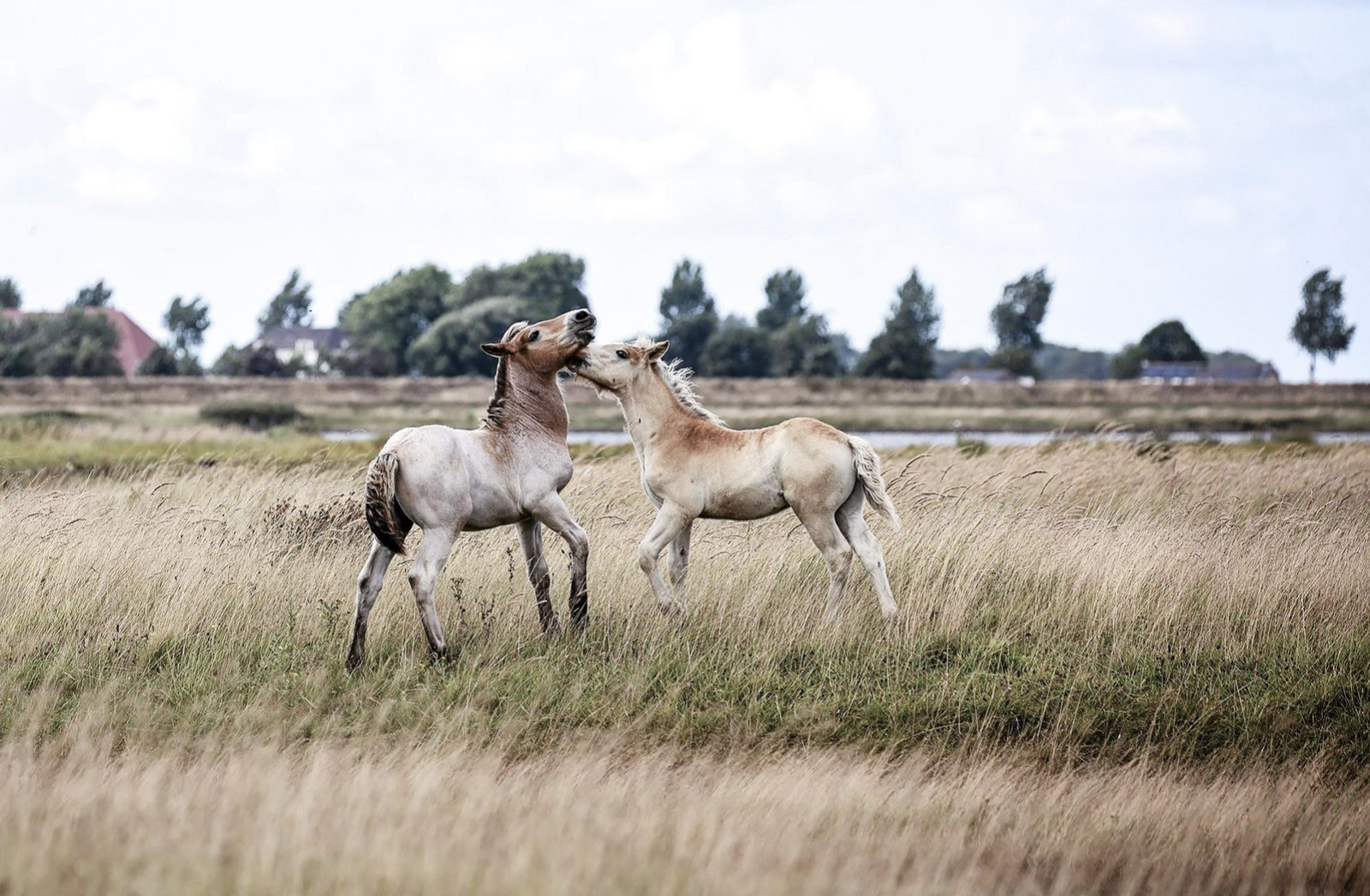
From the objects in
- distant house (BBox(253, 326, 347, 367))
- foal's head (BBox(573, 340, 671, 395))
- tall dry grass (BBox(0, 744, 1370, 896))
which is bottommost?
tall dry grass (BBox(0, 744, 1370, 896))

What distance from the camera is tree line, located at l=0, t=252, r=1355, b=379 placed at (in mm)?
86812

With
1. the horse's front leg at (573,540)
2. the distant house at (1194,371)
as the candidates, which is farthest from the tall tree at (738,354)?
the horse's front leg at (573,540)

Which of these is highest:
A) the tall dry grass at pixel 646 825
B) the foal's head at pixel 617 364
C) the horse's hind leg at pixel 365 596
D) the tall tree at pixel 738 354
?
the tall tree at pixel 738 354

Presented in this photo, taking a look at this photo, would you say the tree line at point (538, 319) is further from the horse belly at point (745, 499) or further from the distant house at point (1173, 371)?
the horse belly at point (745, 499)

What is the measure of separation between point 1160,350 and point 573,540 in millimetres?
100735

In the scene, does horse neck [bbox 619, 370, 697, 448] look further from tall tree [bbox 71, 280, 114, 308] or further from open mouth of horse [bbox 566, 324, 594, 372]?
tall tree [bbox 71, 280, 114, 308]

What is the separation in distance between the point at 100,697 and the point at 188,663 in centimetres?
73

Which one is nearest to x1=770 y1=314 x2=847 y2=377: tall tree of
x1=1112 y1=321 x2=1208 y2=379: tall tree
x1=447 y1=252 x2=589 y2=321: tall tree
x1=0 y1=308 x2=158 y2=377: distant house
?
x1=447 y1=252 x2=589 y2=321: tall tree

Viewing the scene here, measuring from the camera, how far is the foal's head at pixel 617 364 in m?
8.69

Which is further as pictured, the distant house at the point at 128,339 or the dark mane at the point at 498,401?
the distant house at the point at 128,339

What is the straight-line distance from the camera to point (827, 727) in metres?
7.13

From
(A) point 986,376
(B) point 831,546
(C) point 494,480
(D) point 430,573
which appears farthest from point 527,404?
(A) point 986,376

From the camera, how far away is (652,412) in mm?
8750

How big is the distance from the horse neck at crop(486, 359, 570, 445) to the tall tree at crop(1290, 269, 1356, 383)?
111453 millimetres
